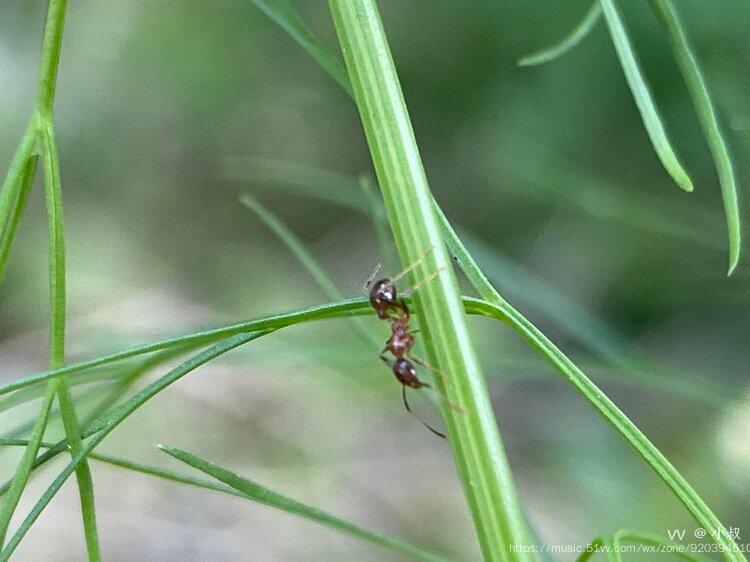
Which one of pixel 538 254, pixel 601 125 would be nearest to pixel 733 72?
pixel 601 125

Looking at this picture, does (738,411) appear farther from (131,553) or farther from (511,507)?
(131,553)

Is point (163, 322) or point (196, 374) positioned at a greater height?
point (163, 322)

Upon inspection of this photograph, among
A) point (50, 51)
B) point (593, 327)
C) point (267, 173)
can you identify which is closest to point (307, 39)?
point (50, 51)

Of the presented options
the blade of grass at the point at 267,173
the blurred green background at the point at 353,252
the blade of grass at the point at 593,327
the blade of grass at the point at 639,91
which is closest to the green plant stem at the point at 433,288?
the blade of grass at the point at 639,91

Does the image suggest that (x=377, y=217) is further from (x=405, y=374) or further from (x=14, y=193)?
(x=14, y=193)

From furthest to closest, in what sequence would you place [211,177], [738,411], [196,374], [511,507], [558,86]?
[211,177] → [196,374] → [558,86] → [738,411] → [511,507]

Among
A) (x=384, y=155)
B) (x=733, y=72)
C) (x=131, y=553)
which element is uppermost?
(x=733, y=72)
